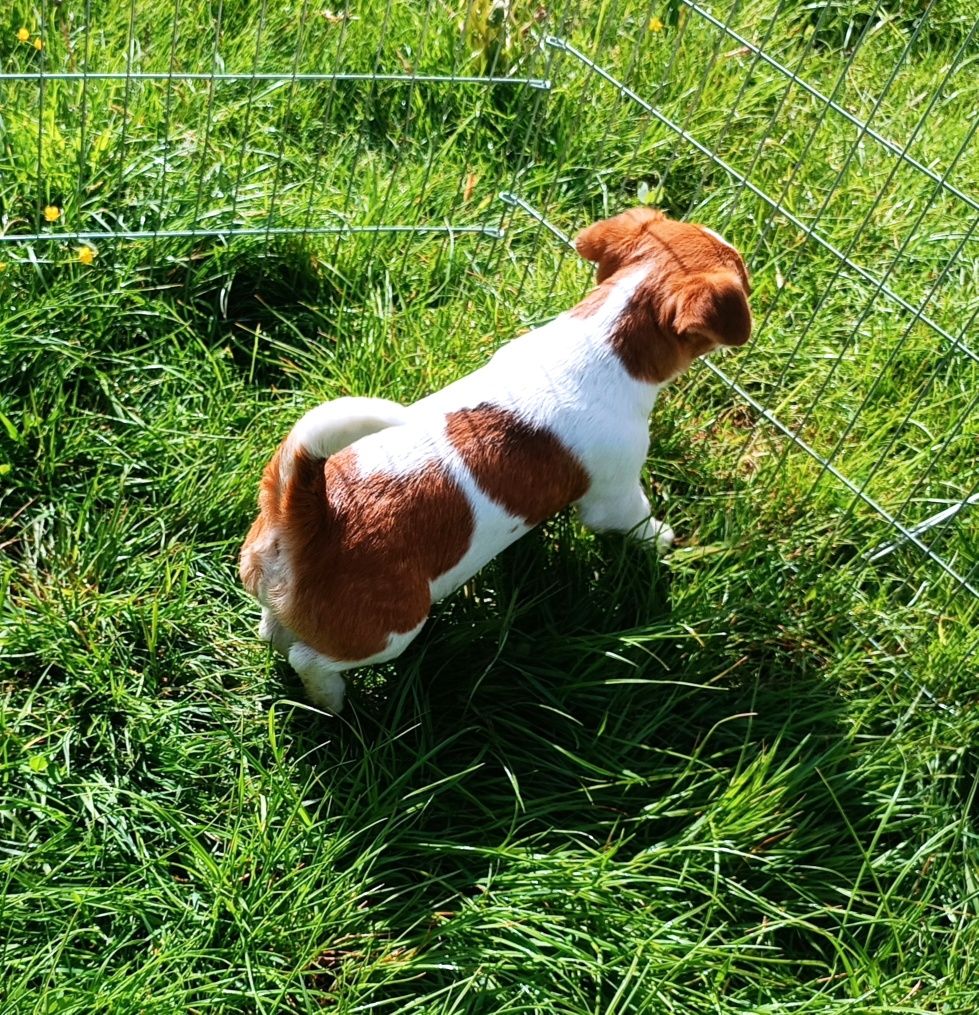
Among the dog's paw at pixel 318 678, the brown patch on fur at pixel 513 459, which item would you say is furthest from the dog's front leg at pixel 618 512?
the dog's paw at pixel 318 678

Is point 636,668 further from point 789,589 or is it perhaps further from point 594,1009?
point 594,1009

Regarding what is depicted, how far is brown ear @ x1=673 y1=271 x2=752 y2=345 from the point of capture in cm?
260

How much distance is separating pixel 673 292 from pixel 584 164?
158 cm

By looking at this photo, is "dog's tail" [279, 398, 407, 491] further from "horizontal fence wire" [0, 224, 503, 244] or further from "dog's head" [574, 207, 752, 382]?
"horizontal fence wire" [0, 224, 503, 244]

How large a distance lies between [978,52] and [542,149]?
6.61ft

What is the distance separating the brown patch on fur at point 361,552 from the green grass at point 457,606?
0.28 meters

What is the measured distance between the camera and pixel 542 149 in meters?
4.14

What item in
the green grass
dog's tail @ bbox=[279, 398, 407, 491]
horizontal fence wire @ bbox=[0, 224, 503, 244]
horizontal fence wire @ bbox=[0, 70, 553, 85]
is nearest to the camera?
dog's tail @ bbox=[279, 398, 407, 491]

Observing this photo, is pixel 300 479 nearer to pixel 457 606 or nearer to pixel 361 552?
pixel 361 552

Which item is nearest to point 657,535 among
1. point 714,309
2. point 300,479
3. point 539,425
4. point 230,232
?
point 539,425

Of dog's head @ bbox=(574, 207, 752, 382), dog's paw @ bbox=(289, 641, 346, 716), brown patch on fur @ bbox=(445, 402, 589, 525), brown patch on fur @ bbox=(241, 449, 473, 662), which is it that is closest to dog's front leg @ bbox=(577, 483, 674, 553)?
brown patch on fur @ bbox=(445, 402, 589, 525)

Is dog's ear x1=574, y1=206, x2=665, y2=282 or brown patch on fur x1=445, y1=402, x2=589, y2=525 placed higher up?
dog's ear x1=574, y1=206, x2=665, y2=282

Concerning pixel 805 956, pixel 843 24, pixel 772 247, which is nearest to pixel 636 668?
pixel 805 956

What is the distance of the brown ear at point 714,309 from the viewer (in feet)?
8.54
